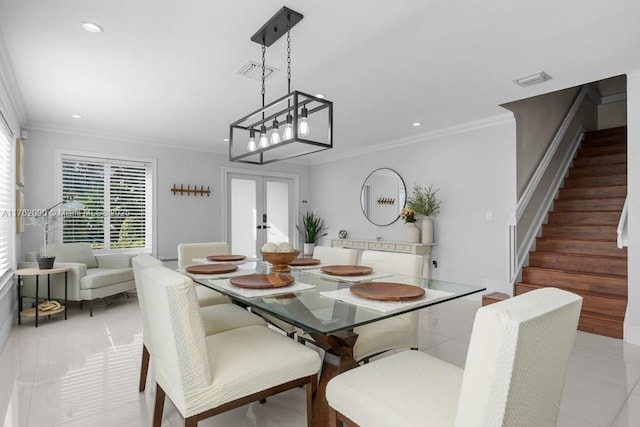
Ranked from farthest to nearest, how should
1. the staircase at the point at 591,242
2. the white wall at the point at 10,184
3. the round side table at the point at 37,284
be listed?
1. the round side table at the point at 37,284
2. the staircase at the point at 591,242
3. the white wall at the point at 10,184

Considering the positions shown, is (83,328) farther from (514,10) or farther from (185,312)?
(514,10)

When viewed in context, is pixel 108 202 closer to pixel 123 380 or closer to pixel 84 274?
pixel 84 274

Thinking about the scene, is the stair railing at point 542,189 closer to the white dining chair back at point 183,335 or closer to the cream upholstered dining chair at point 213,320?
the cream upholstered dining chair at point 213,320

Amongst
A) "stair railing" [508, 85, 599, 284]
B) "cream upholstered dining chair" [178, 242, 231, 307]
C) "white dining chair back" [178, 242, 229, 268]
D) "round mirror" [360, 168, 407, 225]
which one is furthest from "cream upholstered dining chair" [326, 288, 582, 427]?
"round mirror" [360, 168, 407, 225]

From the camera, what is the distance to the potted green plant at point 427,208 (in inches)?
185

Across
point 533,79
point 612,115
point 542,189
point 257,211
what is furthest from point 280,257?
point 612,115

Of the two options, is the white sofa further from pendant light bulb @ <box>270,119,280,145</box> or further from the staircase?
the staircase

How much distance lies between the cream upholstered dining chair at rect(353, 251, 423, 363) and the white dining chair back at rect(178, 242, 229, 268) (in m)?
1.69

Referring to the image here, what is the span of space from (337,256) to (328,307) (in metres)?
1.44

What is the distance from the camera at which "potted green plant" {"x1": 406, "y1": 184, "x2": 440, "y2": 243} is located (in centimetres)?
469

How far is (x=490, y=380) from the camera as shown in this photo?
811 millimetres

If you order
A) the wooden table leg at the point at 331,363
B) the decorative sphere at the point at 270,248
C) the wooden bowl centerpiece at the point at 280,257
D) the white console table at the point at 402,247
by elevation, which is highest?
the decorative sphere at the point at 270,248

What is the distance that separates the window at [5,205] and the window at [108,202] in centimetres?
95

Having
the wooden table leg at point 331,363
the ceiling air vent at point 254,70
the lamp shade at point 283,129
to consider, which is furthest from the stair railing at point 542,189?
the wooden table leg at point 331,363
